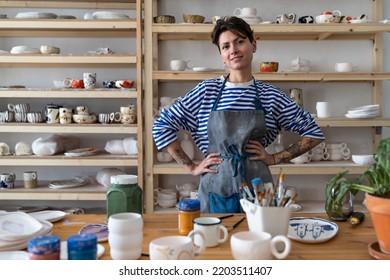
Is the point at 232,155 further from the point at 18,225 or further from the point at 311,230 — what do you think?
the point at 18,225

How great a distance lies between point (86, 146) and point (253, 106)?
181cm

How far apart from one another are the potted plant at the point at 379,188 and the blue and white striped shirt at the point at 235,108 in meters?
0.82

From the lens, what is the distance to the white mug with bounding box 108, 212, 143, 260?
108 cm

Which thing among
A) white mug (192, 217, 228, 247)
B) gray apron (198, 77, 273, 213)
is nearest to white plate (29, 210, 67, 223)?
white mug (192, 217, 228, 247)

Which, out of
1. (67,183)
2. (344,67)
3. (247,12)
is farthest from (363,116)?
(67,183)

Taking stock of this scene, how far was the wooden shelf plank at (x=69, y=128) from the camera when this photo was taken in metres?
2.93

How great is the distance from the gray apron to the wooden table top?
0.34 metres

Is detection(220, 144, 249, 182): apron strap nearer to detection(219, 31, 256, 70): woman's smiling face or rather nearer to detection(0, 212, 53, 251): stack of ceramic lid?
detection(219, 31, 256, 70): woman's smiling face

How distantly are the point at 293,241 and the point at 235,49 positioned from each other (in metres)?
0.89

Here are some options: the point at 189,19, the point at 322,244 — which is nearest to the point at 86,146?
the point at 189,19

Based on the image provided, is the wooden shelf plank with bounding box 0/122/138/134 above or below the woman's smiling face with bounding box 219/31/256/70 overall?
below

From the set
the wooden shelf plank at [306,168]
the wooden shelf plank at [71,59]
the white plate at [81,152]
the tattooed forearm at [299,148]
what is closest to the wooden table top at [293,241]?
the tattooed forearm at [299,148]

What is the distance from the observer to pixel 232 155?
188 centimetres

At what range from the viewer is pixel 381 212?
3.43 feet
